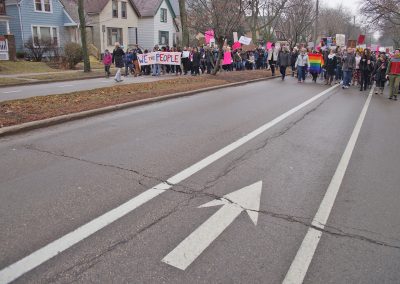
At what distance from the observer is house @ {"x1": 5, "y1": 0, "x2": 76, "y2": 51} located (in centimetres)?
3528

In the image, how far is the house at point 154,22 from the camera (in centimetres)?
4975

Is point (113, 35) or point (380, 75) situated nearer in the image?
point (380, 75)

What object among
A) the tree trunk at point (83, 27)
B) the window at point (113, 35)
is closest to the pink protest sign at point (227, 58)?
the tree trunk at point (83, 27)

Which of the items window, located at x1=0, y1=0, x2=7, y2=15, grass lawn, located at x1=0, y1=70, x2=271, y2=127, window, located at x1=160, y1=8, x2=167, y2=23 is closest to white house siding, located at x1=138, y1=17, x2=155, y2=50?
window, located at x1=160, y1=8, x2=167, y2=23

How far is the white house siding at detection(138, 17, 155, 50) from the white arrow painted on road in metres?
47.0

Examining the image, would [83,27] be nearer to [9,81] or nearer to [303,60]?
[9,81]

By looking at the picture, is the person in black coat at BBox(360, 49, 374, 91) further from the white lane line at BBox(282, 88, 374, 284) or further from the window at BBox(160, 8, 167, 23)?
the window at BBox(160, 8, 167, 23)

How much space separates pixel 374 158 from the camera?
7.04 meters

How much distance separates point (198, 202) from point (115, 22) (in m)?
43.4

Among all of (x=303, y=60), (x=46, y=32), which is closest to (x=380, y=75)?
(x=303, y=60)

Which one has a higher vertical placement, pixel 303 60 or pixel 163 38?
pixel 163 38

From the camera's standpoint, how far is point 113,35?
45375 millimetres

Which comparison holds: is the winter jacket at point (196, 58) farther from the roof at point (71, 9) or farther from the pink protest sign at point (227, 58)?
the roof at point (71, 9)

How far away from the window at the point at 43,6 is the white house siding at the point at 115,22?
664cm
